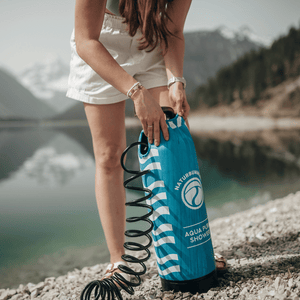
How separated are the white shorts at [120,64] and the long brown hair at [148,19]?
0.16 ft

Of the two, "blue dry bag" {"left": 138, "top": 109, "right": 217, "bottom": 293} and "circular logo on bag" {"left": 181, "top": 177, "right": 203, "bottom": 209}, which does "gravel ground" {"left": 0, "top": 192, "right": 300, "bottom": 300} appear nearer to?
"blue dry bag" {"left": 138, "top": 109, "right": 217, "bottom": 293}

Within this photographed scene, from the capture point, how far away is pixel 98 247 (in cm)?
293

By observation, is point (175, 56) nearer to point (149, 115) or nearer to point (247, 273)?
point (149, 115)

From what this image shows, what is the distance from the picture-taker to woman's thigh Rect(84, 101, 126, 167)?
1.22m

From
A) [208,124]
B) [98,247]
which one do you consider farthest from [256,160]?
[208,124]

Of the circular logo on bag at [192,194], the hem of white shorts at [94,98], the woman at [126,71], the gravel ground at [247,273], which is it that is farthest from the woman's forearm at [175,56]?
the gravel ground at [247,273]

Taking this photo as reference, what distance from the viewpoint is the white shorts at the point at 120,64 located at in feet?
3.92

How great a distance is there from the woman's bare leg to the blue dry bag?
0.27 m

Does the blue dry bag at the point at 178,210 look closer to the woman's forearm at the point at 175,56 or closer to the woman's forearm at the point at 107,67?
the woman's forearm at the point at 107,67

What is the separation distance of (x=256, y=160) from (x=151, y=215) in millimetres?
6829

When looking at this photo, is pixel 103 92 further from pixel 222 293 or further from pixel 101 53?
pixel 222 293

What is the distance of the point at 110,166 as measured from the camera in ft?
4.13

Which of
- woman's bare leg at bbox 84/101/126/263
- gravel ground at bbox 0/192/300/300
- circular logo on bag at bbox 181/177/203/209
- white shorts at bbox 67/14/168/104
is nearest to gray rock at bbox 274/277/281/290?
gravel ground at bbox 0/192/300/300

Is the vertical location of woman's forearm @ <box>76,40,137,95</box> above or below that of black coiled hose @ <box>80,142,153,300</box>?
above
